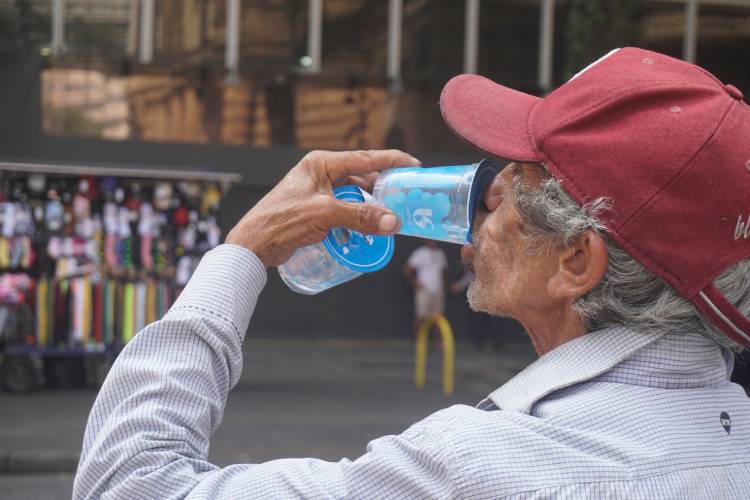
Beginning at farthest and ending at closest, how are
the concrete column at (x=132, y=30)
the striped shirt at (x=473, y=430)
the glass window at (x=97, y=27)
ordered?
the concrete column at (x=132, y=30) → the glass window at (x=97, y=27) → the striped shirt at (x=473, y=430)

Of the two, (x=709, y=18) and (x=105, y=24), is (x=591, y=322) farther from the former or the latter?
(x=709, y=18)

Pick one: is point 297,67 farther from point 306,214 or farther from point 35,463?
point 306,214

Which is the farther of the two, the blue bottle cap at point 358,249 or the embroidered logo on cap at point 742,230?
the blue bottle cap at point 358,249

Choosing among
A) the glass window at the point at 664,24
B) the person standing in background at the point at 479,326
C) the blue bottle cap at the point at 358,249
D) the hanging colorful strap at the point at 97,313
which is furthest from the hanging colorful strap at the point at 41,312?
the glass window at the point at 664,24

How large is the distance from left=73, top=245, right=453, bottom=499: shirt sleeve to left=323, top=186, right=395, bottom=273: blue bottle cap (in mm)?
449

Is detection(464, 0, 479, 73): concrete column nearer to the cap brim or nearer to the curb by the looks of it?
the curb

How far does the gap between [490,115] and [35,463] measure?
7.38m

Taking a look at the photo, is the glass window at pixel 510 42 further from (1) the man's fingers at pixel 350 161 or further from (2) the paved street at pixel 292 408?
(1) the man's fingers at pixel 350 161

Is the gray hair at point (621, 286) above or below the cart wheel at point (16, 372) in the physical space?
above

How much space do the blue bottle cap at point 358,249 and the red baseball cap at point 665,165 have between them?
56cm

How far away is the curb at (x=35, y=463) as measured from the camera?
7949 millimetres

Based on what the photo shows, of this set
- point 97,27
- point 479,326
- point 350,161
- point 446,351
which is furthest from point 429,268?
point 350,161

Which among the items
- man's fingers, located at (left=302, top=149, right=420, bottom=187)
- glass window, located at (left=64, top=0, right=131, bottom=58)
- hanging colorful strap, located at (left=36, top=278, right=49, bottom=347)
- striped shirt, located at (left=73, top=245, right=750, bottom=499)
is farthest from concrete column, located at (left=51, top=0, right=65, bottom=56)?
striped shirt, located at (left=73, top=245, right=750, bottom=499)

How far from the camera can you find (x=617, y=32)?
11.8 metres
